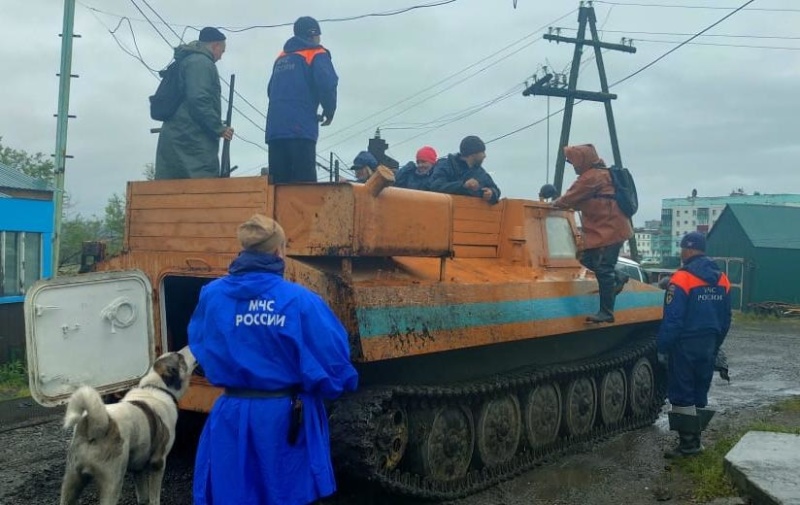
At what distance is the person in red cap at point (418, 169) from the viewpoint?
347 inches

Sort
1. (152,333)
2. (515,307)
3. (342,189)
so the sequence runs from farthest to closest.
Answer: (515,307) → (152,333) → (342,189)

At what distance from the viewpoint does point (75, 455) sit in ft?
15.8

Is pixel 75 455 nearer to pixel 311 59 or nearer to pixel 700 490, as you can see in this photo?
pixel 311 59

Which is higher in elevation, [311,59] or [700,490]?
[311,59]

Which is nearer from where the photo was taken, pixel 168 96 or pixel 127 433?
pixel 127 433

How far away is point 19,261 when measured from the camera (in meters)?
12.1

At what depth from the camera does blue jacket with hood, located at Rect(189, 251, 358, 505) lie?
149 inches

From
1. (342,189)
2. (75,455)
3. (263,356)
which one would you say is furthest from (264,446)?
(342,189)

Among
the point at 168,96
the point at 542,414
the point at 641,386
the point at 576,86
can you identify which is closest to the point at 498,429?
the point at 542,414

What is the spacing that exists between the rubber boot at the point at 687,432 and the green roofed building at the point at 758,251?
72.9ft

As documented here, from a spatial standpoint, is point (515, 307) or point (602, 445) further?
point (602, 445)

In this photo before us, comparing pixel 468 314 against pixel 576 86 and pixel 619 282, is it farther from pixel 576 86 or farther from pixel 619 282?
pixel 576 86

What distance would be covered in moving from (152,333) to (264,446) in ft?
7.66

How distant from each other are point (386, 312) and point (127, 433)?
169 cm
